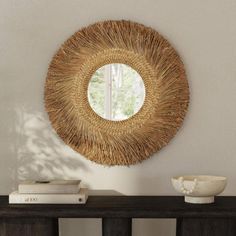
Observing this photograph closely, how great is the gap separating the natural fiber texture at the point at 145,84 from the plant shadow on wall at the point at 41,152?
64mm

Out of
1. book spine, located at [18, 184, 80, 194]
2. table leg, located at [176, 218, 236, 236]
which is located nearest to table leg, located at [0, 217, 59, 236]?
book spine, located at [18, 184, 80, 194]

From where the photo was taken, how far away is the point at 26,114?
8.25 feet

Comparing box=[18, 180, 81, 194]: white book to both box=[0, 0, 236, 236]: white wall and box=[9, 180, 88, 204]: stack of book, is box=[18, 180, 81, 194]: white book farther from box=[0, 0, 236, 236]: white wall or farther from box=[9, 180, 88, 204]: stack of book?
box=[0, 0, 236, 236]: white wall

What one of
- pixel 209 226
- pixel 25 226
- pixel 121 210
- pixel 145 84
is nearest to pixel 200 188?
pixel 209 226

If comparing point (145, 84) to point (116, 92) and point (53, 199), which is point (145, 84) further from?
point (53, 199)

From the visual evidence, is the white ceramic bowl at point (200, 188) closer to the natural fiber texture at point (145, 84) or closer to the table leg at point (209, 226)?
the table leg at point (209, 226)

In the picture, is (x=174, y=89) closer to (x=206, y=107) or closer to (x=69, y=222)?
(x=206, y=107)

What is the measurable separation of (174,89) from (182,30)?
30 centimetres

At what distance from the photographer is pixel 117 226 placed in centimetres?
217

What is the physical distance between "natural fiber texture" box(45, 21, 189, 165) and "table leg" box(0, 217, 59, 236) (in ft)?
1.47

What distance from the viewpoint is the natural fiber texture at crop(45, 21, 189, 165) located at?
245 centimetres

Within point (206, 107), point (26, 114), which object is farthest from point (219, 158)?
point (26, 114)

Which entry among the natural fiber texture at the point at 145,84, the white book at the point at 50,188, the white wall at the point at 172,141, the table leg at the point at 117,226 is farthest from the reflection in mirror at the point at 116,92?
the table leg at the point at 117,226

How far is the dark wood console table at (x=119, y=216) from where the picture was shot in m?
2.09
